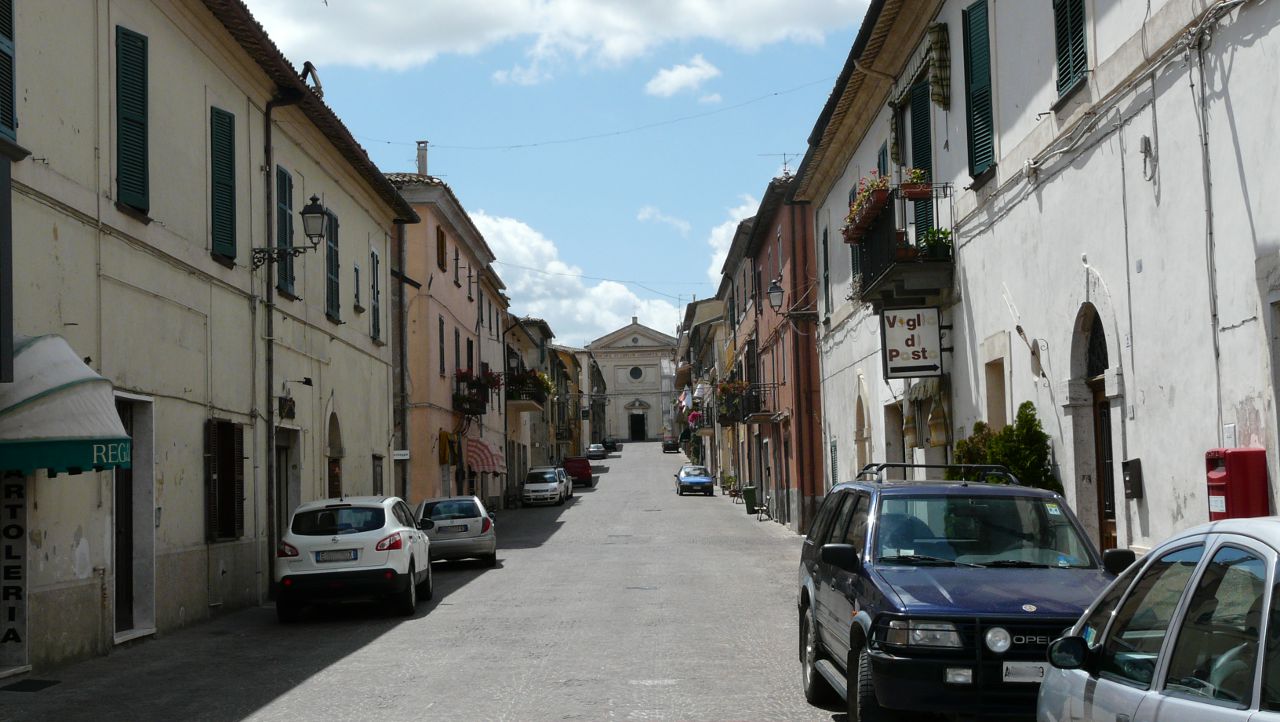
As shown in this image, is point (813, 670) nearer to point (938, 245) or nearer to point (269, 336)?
point (938, 245)

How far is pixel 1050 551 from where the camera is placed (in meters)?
8.35

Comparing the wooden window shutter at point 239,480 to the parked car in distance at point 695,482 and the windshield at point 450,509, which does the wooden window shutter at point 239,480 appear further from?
the parked car in distance at point 695,482

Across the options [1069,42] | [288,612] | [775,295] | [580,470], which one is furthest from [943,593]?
[580,470]

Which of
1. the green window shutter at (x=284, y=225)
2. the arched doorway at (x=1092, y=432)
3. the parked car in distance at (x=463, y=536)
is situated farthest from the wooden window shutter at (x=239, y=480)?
the arched doorway at (x=1092, y=432)

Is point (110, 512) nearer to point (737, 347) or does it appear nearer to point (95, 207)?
point (95, 207)

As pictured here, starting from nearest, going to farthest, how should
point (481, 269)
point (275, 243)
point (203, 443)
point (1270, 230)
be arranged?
point (1270, 230) → point (203, 443) → point (275, 243) → point (481, 269)

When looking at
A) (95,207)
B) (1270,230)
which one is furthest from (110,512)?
(1270,230)

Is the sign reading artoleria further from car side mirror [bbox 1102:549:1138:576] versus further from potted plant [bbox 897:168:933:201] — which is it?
car side mirror [bbox 1102:549:1138:576]

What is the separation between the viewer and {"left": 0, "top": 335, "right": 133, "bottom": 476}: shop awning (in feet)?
36.9

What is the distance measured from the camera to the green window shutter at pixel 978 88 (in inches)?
570

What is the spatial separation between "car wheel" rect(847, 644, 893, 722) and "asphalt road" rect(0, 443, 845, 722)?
1.82 m

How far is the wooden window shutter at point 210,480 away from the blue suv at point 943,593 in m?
9.88

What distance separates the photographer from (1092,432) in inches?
489

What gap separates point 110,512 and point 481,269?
34.8m
